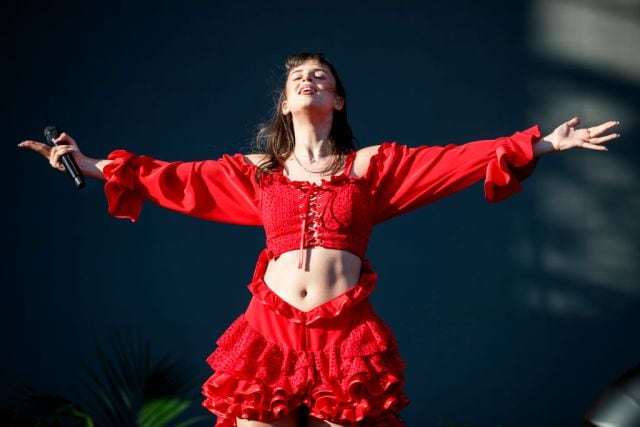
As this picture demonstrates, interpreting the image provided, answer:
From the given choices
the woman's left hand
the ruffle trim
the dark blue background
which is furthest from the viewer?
the dark blue background

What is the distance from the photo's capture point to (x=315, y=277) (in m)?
3.03

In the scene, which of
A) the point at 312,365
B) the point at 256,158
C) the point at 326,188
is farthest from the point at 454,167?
the point at 312,365

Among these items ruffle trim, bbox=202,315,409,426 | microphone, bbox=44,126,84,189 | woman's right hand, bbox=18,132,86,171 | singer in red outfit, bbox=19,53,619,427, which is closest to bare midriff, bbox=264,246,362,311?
singer in red outfit, bbox=19,53,619,427

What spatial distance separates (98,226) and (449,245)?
1.63 m

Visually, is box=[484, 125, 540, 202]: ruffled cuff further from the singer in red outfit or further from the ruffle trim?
the ruffle trim

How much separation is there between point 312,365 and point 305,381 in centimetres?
5

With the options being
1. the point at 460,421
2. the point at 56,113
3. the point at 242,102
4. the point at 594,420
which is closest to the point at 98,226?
the point at 56,113

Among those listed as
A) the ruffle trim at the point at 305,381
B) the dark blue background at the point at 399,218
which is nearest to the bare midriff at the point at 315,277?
the ruffle trim at the point at 305,381

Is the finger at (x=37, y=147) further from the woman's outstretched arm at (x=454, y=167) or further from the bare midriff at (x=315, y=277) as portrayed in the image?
the woman's outstretched arm at (x=454, y=167)

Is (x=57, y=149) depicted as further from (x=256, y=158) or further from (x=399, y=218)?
(x=399, y=218)

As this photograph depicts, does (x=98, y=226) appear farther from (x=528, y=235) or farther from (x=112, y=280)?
(x=528, y=235)

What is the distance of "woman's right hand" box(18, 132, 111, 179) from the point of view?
3203 millimetres

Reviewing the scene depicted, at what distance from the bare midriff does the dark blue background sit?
1.76 metres

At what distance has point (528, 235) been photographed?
4785 millimetres
